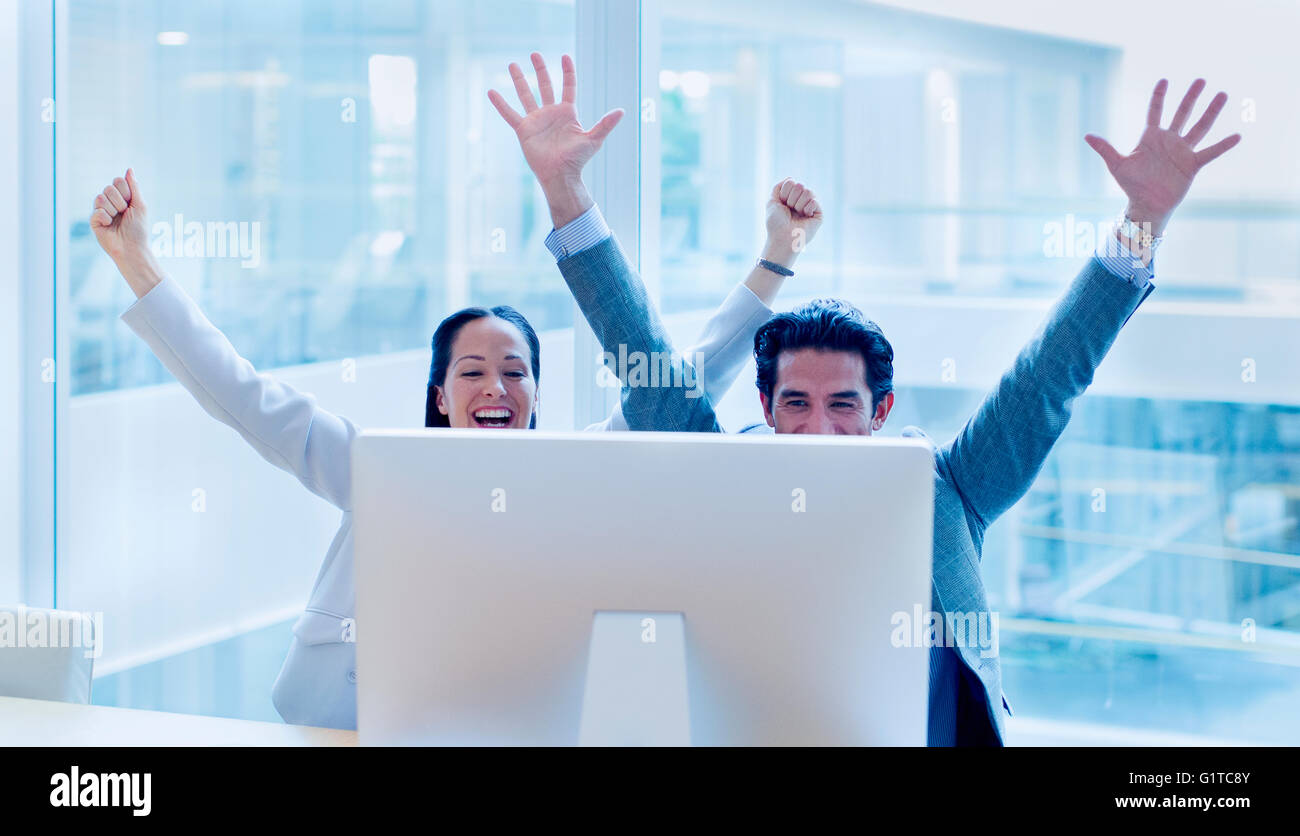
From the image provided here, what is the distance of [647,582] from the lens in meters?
1.11

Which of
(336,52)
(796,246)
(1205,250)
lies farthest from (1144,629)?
(336,52)

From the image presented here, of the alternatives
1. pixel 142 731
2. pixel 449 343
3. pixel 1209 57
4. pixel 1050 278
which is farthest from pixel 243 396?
pixel 1209 57

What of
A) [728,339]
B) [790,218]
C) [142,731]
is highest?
[790,218]

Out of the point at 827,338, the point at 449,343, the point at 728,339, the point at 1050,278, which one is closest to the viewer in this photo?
the point at 827,338

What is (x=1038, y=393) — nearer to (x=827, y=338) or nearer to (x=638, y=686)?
(x=827, y=338)

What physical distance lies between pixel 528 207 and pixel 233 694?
57.0 inches

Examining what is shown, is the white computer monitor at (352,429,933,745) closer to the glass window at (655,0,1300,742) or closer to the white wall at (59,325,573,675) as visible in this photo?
the white wall at (59,325,573,675)

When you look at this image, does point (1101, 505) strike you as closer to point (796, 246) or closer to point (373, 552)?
point (796, 246)

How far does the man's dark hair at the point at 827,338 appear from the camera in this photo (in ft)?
5.90

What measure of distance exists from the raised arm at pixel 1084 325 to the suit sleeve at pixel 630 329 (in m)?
0.49

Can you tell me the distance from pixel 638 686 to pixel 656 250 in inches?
63.6

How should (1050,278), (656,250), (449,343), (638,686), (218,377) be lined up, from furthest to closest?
(1050,278)
(656,250)
(449,343)
(218,377)
(638,686)

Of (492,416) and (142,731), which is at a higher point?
(492,416)

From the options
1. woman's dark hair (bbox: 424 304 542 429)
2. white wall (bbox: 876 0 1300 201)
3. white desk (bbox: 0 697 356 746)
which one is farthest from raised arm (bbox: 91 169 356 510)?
white wall (bbox: 876 0 1300 201)
